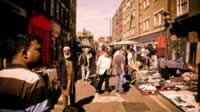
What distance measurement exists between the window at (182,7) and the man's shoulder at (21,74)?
950 inches

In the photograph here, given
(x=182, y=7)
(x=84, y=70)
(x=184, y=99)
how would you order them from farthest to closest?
(x=182, y=7)
(x=84, y=70)
(x=184, y=99)

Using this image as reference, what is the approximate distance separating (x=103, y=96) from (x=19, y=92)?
34.1 ft

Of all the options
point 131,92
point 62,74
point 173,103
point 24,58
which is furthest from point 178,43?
point 24,58

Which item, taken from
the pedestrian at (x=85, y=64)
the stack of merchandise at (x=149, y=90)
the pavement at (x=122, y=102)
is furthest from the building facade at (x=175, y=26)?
the pedestrian at (x=85, y=64)

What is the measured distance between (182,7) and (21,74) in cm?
2641

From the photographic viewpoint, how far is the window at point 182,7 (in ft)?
86.3

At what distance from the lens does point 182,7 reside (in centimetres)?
2780

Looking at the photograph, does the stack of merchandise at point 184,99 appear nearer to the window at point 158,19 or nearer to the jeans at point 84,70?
the jeans at point 84,70

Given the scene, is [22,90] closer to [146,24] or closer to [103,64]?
[103,64]

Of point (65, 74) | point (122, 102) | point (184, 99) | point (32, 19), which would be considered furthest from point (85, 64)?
point (65, 74)

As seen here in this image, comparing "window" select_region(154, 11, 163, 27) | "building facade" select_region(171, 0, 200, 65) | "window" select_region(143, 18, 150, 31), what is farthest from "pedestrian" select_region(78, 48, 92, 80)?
"window" select_region(143, 18, 150, 31)

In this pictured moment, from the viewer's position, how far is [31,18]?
2195cm

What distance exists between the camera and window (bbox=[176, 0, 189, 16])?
1035 inches

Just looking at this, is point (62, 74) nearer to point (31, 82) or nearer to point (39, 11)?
point (31, 82)
